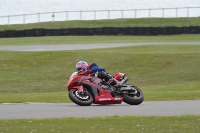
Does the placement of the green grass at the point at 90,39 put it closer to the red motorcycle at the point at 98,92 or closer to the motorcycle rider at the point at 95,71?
the motorcycle rider at the point at 95,71

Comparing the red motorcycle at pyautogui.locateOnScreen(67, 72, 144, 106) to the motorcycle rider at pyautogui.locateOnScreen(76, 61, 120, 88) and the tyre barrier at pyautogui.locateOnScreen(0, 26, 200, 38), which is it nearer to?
the motorcycle rider at pyautogui.locateOnScreen(76, 61, 120, 88)

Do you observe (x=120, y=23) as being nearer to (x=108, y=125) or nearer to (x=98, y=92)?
(x=98, y=92)

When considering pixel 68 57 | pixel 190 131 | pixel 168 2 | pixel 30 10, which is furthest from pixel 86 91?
pixel 168 2

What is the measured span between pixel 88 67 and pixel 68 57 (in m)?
17.5

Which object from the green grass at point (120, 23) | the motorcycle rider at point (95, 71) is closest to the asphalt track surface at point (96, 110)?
the motorcycle rider at point (95, 71)

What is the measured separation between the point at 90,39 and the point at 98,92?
32.3 metres

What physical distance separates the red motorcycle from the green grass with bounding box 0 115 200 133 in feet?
9.69

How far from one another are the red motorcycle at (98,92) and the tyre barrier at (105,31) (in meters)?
34.0

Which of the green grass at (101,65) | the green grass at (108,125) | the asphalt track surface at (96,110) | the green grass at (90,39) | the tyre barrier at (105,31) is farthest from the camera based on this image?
the tyre barrier at (105,31)

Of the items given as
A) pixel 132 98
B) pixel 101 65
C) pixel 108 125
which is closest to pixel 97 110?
pixel 132 98

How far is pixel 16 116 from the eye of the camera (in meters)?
13.9

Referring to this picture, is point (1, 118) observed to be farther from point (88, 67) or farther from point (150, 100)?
point (150, 100)

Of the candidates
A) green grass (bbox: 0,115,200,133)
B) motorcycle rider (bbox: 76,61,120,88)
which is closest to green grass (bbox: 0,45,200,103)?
motorcycle rider (bbox: 76,61,120,88)

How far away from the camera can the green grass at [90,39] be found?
152 ft
